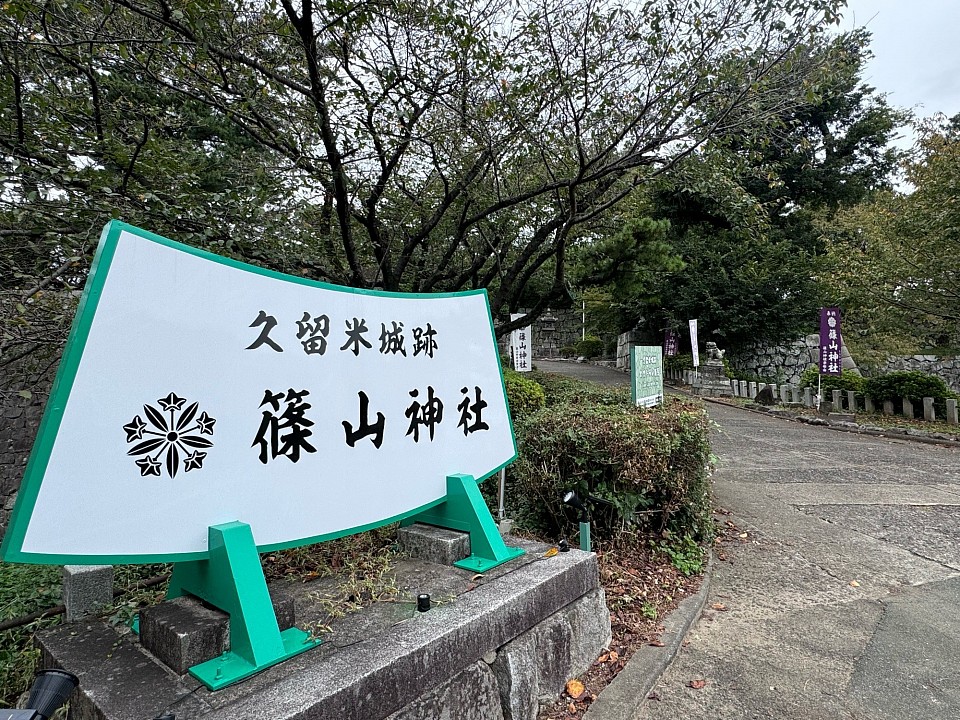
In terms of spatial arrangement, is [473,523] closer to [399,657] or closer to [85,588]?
[399,657]

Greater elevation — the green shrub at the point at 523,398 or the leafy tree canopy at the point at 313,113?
the leafy tree canopy at the point at 313,113

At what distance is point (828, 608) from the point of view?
3379 millimetres

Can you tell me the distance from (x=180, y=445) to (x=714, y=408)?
13.8 meters

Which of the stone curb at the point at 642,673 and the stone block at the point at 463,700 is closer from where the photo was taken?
the stone block at the point at 463,700

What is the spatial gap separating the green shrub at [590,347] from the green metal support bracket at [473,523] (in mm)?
26666

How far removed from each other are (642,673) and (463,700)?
1.11 m

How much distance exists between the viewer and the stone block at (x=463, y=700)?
5.88ft

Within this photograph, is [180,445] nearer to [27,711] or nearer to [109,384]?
[109,384]

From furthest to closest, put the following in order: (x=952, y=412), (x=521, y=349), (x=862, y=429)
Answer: (x=952, y=412) < (x=862, y=429) < (x=521, y=349)

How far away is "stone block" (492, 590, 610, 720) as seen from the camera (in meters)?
2.14

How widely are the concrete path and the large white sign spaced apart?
5.44 ft

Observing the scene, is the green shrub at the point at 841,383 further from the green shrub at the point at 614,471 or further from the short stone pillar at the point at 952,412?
the green shrub at the point at 614,471

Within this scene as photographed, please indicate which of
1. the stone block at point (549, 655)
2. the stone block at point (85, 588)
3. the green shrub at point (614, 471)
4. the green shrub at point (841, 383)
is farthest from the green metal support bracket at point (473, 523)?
the green shrub at point (841, 383)

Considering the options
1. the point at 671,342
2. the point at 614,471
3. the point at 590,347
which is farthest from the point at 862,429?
the point at 590,347
